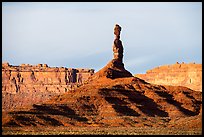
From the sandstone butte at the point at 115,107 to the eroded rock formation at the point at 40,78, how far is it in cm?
6169

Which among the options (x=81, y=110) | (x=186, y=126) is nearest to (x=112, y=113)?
(x=81, y=110)

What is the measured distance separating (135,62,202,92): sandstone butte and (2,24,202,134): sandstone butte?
79.2 metres

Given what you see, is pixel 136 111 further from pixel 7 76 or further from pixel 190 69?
pixel 190 69

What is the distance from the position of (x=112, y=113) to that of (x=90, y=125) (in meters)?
7.34

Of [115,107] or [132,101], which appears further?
[132,101]

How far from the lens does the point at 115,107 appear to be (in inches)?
3878

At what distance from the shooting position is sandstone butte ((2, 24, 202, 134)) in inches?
3531

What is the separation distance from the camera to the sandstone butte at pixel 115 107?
89.7m

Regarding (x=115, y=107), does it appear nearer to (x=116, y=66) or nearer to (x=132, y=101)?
(x=132, y=101)

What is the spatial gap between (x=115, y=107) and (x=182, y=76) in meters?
96.6

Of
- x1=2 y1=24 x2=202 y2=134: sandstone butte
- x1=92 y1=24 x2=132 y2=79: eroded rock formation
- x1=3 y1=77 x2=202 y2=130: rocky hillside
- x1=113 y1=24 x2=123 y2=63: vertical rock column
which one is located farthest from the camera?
x1=113 y1=24 x2=123 y2=63: vertical rock column

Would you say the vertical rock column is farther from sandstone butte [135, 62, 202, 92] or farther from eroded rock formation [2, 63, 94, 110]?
sandstone butte [135, 62, 202, 92]

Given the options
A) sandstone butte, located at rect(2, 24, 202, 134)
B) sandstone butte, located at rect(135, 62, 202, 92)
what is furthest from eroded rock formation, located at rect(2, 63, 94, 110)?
sandstone butte, located at rect(2, 24, 202, 134)

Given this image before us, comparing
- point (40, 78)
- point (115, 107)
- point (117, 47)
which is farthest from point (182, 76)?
point (115, 107)
